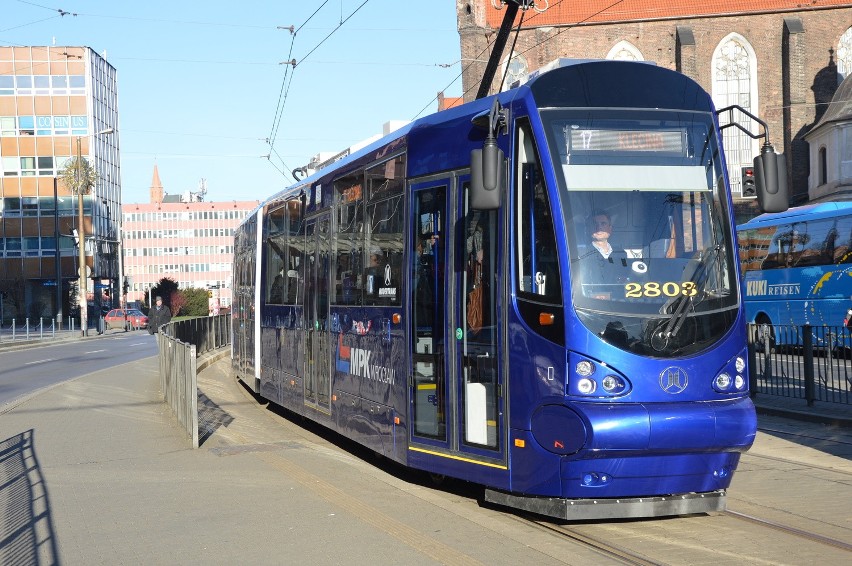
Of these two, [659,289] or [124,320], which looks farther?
[124,320]

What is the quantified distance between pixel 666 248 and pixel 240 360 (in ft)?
47.2

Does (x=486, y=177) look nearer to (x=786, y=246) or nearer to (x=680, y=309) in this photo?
(x=680, y=309)

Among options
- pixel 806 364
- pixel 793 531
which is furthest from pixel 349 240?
pixel 806 364

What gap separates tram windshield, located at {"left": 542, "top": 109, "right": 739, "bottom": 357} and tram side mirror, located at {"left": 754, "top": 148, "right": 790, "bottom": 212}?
313 mm

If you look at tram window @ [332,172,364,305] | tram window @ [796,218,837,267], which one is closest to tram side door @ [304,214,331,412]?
tram window @ [332,172,364,305]

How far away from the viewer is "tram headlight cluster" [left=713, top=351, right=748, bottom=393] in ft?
26.3

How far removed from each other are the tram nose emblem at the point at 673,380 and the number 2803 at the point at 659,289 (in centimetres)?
56

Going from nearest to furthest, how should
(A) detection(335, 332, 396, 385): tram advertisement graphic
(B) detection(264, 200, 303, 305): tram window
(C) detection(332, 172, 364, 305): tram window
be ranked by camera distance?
(A) detection(335, 332, 396, 385): tram advertisement graphic → (C) detection(332, 172, 364, 305): tram window → (B) detection(264, 200, 303, 305): tram window

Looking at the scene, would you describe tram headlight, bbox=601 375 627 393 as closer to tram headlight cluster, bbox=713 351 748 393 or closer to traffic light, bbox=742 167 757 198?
tram headlight cluster, bbox=713 351 748 393

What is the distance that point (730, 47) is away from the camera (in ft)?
192

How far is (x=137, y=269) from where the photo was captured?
158m

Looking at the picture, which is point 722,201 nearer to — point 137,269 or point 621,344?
point 621,344

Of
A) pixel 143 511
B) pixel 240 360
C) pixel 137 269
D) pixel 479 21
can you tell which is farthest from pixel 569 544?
pixel 137 269

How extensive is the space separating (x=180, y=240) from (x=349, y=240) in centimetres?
15197
